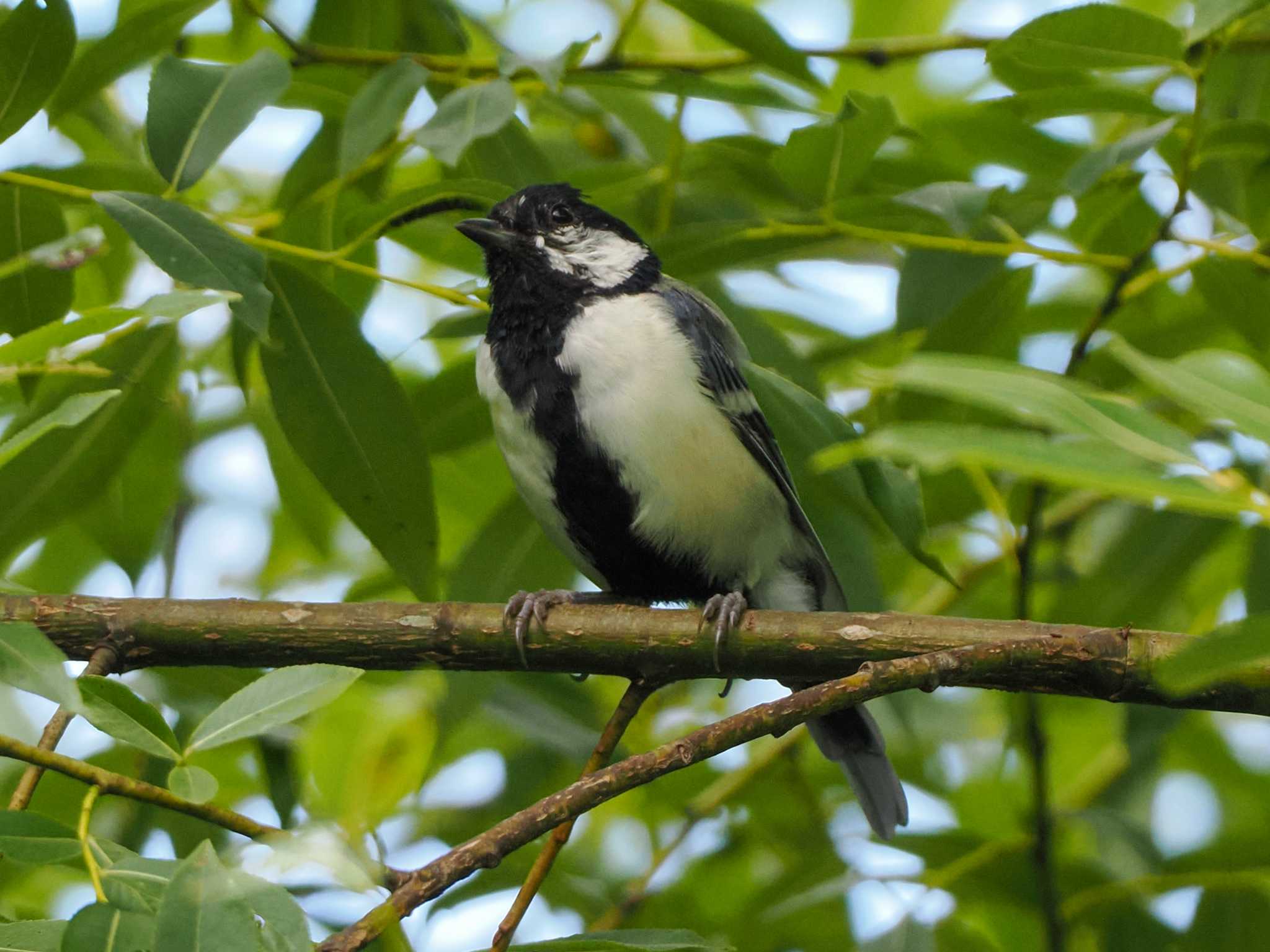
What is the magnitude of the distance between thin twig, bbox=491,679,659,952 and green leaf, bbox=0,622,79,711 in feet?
1.90

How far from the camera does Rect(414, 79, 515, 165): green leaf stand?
221 centimetres

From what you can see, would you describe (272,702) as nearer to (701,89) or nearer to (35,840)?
(35,840)

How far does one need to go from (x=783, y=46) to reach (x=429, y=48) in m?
0.89

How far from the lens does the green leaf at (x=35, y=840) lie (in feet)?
4.89

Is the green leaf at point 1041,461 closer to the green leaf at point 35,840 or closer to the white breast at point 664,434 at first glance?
the green leaf at point 35,840

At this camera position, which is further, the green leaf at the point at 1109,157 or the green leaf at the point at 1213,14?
the green leaf at the point at 1109,157

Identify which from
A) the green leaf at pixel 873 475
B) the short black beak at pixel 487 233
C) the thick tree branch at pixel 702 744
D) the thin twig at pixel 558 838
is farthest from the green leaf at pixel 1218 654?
the short black beak at pixel 487 233

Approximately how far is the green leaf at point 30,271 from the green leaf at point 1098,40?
5.64ft

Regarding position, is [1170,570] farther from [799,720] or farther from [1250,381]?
[1250,381]

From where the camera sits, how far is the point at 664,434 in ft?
10.1

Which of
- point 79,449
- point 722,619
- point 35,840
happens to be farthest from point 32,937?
point 79,449

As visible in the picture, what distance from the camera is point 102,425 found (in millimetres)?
2758

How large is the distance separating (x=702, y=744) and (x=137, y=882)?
0.69 meters

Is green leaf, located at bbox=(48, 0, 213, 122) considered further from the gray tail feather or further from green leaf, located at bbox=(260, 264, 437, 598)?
the gray tail feather
